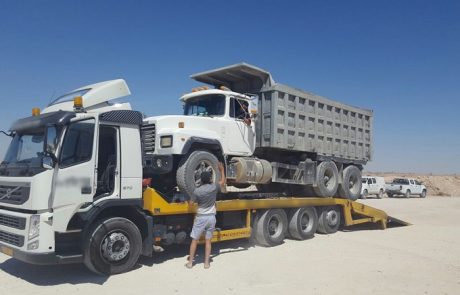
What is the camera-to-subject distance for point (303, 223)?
40.2 feet

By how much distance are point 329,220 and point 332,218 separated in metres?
0.17

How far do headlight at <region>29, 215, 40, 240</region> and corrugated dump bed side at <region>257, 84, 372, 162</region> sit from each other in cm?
599

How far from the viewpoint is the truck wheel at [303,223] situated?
38.5ft

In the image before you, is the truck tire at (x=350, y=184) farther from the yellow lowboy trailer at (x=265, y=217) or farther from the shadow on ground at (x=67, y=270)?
the shadow on ground at (x=67, y=270)

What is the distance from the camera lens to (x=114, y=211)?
7895mm

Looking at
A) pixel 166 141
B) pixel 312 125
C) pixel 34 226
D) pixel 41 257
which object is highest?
pixel 312 125

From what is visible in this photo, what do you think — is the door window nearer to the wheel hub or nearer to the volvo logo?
the volvo logo

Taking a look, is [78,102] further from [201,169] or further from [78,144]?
[201,169]

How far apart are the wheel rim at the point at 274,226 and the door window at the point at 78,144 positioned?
5329mm

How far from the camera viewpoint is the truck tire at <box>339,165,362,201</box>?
46.0ft

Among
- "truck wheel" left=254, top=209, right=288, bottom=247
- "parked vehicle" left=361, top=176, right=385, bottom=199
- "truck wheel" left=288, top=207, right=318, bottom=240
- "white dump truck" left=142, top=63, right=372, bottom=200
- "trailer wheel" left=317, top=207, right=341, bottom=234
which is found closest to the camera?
"white dump truck" left=142, top=63, right=372, bottom=200

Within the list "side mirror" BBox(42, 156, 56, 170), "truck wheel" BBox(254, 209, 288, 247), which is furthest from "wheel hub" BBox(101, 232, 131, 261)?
"truck wheel" BBox(254, 209, 288, 247)

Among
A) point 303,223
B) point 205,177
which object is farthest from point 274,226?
point 205,177

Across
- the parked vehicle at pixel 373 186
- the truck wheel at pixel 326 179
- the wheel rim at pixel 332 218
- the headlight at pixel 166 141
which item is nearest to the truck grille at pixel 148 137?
the headlight at pixel 166 141
